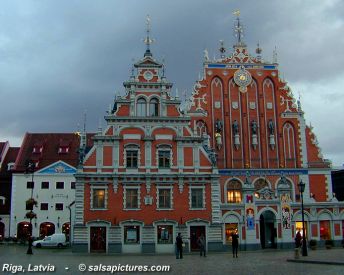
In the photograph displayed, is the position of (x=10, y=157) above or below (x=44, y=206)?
above

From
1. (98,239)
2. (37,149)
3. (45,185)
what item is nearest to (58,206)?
(45,185)

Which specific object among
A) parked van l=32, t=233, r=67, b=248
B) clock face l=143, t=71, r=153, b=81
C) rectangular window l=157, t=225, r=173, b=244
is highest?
clock face l=143, t=71, r=153, b=81

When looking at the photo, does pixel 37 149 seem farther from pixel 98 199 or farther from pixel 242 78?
pixel 242 78

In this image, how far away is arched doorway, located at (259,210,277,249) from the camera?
148ft

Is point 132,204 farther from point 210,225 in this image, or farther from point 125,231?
point 210,225

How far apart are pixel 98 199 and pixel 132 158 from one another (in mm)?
4617

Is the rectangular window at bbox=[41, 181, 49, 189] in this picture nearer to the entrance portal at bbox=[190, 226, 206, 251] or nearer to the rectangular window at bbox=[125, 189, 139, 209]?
the rectangular window at bbox=[125, 189, 139, 209]

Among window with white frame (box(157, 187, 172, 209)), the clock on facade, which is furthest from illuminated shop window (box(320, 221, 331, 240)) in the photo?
the clock on facade

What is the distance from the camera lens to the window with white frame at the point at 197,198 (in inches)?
1661

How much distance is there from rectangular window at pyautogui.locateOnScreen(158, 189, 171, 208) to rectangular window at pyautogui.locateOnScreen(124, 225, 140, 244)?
9.51 feet

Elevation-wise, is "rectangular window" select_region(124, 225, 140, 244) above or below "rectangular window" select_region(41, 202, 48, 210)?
below

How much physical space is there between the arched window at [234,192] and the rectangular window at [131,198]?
11837 mm

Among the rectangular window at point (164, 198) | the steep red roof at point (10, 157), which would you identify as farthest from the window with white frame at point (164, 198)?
the steep red roof at point (10, 157)

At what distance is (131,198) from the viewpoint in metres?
41.8
